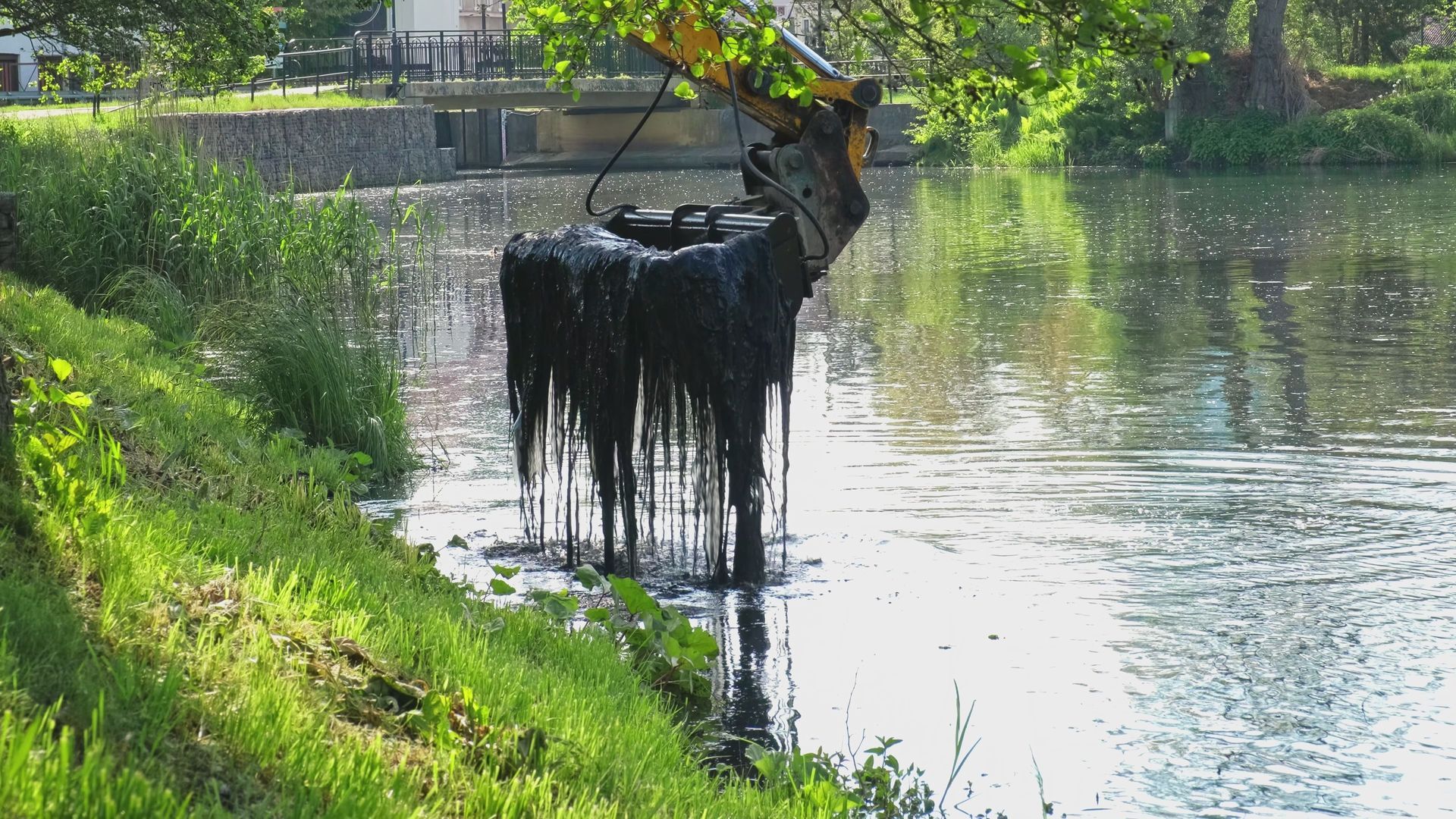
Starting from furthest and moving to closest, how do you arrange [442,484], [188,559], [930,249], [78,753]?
[930,249]
[442,484]
[188,559]
[78,753]

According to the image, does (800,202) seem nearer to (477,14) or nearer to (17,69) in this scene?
(17,69)

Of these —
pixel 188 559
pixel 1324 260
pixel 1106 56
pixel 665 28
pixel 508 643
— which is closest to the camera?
pixel 188 559

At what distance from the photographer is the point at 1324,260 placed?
22656 millimetres

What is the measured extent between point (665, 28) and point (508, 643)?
15.0 feet

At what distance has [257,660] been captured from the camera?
4.06 metres

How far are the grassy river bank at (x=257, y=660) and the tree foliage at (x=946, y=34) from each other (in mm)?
2368

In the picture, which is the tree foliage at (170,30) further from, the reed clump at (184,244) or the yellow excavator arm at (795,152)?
the yellow excavator arm at (795,152)

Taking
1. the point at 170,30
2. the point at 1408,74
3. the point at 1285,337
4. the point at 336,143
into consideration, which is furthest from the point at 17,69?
the point at 1285,337

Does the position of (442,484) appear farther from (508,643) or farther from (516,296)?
(508,643)

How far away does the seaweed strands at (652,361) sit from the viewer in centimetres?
724

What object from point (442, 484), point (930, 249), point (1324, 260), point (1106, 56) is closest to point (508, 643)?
point (1106, 56)

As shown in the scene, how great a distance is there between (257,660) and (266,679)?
12 centimetres

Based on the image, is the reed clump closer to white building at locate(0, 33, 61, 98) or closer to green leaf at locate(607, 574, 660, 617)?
green leaf at locate(607, 574, 660, 617)

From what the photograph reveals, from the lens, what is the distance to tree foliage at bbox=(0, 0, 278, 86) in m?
20.3
